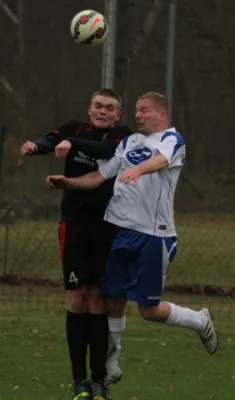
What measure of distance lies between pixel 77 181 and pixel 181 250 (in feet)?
21.3

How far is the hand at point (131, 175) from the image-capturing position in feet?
21.7

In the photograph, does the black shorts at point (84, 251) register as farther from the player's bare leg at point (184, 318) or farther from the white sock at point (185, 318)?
the white sock at point (185, 318)

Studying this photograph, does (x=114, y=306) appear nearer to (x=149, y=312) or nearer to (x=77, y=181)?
(x=149, y=312)

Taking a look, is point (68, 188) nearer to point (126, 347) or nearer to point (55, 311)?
point (126, 347)

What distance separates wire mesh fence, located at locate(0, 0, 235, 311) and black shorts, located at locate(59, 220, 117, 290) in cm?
593

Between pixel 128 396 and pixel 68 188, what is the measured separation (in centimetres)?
142

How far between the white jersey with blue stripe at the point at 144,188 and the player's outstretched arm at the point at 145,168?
0.13 metres

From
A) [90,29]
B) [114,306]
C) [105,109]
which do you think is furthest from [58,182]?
[90,29]

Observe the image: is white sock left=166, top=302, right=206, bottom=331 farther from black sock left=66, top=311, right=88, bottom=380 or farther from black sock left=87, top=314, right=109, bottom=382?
black sock left=66, top=311, right=88, bottom=380

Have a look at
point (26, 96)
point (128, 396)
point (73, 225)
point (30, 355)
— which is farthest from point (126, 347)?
point (26, 96)

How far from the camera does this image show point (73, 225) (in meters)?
7.13

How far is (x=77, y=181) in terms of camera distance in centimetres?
698

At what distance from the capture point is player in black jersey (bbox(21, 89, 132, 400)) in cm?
709

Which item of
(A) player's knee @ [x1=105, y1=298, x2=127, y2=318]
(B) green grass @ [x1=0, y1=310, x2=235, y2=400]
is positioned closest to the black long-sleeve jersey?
(A) player's knee @ [x1=105, y1=298, x2=127, y2=318]
